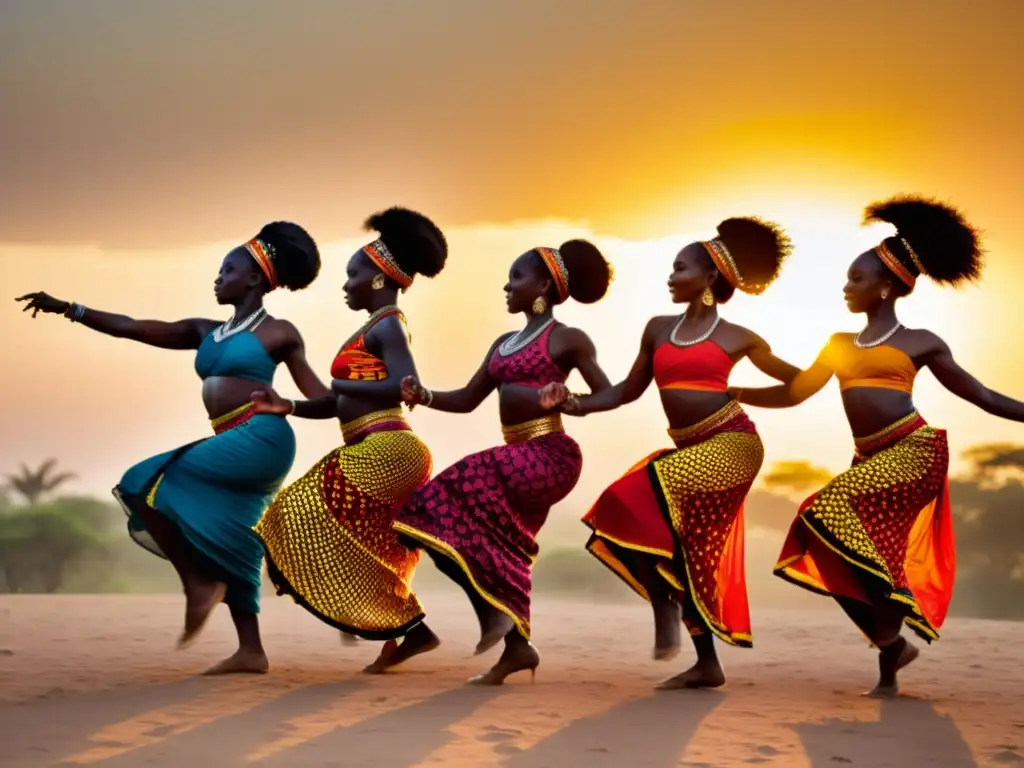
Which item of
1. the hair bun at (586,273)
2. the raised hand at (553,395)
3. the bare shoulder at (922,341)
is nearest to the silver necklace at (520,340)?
the hair bun at (586,273)

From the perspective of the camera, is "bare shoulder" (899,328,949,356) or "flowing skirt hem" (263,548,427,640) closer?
"bare shoulder" (899,328,949,356)

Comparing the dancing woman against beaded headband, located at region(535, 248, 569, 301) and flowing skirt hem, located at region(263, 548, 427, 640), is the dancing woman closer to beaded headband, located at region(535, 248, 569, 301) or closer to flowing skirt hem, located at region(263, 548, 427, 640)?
flowing skirt hem, located at region(263, 548, 427, 640)

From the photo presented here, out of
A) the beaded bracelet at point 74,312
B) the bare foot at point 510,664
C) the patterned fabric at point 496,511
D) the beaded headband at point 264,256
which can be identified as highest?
the beaded headband at point 264,256

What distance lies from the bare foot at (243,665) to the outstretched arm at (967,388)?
157 inches

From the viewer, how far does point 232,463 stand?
784cm

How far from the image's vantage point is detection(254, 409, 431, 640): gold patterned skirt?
25.0 feet

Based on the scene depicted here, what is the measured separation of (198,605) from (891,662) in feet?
12.2

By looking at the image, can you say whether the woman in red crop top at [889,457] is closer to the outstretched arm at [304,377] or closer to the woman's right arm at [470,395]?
the woman's right arm at [470,395]

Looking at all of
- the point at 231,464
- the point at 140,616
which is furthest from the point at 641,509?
the point at 140,616

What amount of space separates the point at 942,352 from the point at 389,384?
2.99m

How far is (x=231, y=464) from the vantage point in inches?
309

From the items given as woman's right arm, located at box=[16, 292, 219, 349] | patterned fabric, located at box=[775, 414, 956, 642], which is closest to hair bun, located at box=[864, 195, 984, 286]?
patterned fabric, located at box=[775, 414, 956, 642]

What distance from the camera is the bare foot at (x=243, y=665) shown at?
768 cm

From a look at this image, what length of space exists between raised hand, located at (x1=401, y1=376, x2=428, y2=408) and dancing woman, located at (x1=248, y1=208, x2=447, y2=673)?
0.52ft
